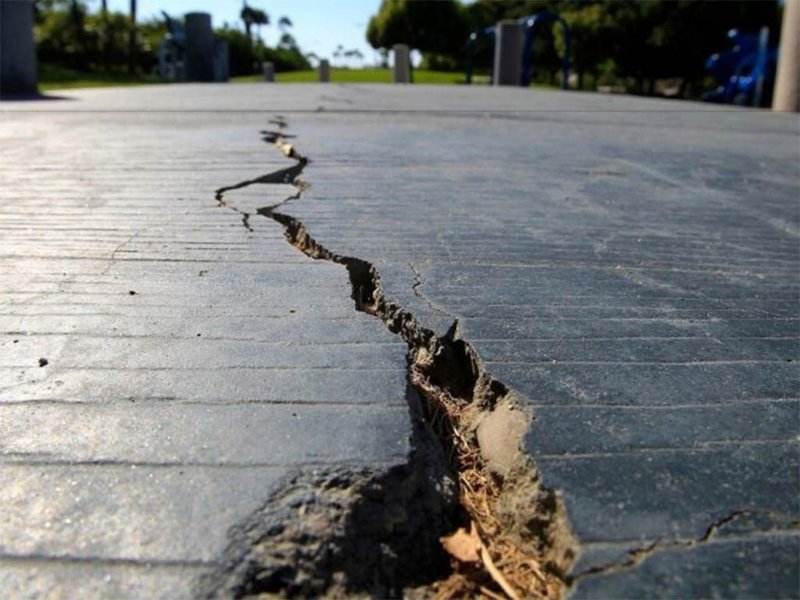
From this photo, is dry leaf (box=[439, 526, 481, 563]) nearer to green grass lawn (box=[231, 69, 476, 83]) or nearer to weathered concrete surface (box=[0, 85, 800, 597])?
weathered concrete surface (box=[0, 85, 800, 597])

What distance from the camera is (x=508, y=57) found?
19.5 m

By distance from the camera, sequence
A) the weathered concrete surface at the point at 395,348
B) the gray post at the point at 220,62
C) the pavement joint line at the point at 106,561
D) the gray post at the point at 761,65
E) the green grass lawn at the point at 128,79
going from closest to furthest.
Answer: the pavement joint line at the point at 106,561, the weathered concrete surface at the point at 395,348, the gray post at the point at 761,65, the gray post at the point at 220,62, the green grass lawn at the point at 128,79

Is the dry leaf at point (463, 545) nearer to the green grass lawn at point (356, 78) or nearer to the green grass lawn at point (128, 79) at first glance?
the green grass lawn at point (128, 79)

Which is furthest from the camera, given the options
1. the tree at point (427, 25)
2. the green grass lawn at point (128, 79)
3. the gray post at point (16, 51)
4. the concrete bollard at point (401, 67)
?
the tree at point (427, 25)

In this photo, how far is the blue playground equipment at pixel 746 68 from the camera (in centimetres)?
1712

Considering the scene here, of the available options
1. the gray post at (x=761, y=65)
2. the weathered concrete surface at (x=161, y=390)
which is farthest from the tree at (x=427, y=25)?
the weathered concrete surface at (x=161, y=390)

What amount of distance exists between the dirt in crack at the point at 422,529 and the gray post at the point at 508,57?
62.2 ft

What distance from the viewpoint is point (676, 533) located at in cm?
118

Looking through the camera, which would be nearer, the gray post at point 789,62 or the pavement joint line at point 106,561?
the pavement joint line at point 106,561

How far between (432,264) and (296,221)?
0.84 metres

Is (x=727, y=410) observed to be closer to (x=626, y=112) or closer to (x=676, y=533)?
(x=676, y=533)

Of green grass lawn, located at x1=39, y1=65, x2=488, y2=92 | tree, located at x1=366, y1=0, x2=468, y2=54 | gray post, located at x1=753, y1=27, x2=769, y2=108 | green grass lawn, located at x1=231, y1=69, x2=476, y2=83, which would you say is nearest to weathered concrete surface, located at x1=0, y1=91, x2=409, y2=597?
gray post, located at x1=753, y1=27, x2=769, y2=108

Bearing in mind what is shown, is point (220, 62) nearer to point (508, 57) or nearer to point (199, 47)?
point (199, 47)

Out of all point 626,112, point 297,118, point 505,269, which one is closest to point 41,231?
point 505,269
